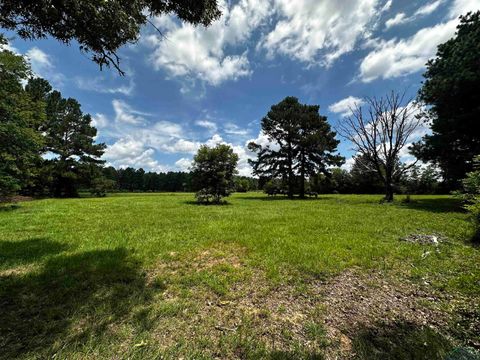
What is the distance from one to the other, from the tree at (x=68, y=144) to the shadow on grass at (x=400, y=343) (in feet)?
123

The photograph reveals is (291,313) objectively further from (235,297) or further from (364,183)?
(364,183)

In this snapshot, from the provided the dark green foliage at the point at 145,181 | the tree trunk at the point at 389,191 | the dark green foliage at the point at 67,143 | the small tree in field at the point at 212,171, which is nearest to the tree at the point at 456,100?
the tree trunk at the point at 389,191

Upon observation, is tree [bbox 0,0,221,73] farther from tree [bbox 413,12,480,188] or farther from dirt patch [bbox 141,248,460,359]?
tree [bbox 413,12,480,188]

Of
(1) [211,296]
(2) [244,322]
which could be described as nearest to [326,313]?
(2) [244,322]

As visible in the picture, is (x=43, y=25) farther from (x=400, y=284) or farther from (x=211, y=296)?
(x=400, y=284)

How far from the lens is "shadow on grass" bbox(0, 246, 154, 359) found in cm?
273

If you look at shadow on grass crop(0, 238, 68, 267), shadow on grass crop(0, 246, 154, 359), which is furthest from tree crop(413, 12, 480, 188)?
shadow on grass crop(0, 238, 68, 267)

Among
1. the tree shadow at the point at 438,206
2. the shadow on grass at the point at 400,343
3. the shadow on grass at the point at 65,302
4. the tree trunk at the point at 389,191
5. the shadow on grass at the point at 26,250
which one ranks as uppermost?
the tree trunk at the point at 389,191

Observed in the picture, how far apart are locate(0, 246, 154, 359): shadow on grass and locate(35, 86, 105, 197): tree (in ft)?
107

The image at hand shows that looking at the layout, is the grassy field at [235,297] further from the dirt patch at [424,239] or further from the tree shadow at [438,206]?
the tree shadow at [438,206]

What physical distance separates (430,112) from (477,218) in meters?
18.2

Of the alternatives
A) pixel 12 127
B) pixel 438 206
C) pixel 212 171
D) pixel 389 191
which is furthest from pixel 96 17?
pixel 389 191

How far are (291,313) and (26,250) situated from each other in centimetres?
696

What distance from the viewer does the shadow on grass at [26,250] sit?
17.1 feet
